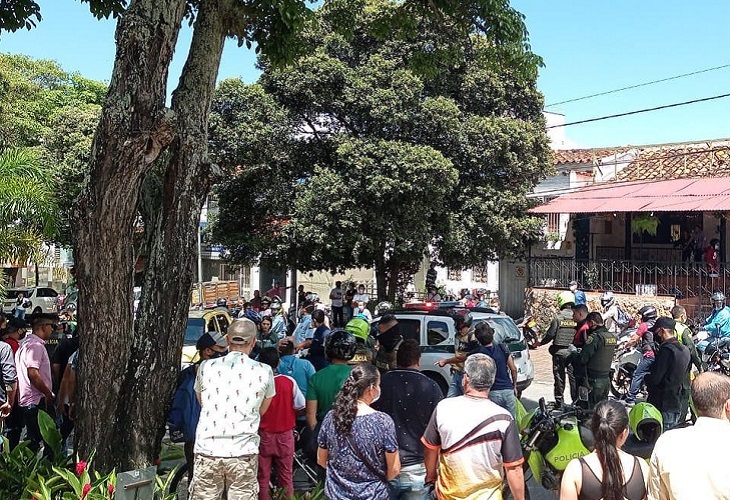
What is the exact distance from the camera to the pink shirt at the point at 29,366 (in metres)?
7.46

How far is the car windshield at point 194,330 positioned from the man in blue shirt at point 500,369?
6.96 m

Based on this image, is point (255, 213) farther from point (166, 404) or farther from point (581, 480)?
point (581, 480)

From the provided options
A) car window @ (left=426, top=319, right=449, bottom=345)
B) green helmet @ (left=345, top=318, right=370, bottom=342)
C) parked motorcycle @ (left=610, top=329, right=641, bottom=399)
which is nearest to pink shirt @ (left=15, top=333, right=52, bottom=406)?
green helmet @ (left=345, top=318, right=370, bottom=342)

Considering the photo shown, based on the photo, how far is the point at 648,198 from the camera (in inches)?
779

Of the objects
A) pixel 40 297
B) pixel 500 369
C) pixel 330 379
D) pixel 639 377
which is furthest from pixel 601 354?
pixel 40 297

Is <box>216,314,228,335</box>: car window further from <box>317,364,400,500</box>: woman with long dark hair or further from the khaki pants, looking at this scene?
<box>317,364,400,500</box>: woman with long dark hair

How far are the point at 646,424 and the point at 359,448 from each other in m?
3.34

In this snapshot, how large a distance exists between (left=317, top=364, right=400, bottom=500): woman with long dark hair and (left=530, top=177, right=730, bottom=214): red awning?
14.9 meters

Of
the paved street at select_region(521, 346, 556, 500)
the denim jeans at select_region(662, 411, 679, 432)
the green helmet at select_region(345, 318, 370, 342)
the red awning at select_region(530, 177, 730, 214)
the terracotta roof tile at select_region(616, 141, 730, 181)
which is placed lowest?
the paved street at select_region(521, 346, 556, 500)

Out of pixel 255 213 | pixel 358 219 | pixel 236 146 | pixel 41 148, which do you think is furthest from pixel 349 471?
pixel 41 148

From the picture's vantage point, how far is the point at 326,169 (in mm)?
18844

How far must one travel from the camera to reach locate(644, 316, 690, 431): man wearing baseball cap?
723cm

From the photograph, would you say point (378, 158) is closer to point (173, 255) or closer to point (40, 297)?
point (173, 255)

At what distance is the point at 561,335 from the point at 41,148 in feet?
74.5
